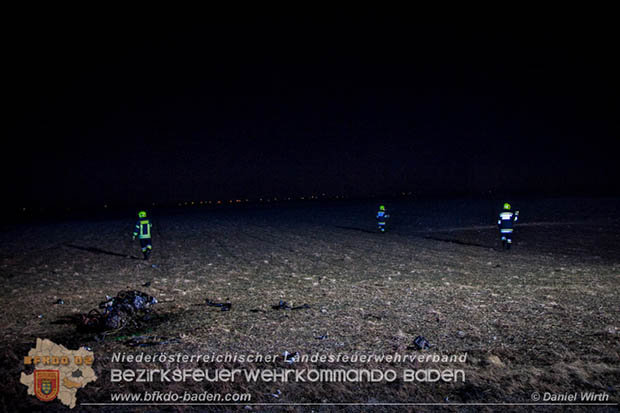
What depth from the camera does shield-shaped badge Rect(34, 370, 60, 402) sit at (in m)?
4.24

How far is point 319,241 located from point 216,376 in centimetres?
1355

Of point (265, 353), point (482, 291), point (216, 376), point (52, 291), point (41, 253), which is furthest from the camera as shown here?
point (41, 253)

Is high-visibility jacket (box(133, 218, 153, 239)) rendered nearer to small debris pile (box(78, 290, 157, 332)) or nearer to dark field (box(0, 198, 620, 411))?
dark field (box(0, 198, 620, 411))

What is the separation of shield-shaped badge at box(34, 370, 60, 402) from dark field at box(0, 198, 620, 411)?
0.14m

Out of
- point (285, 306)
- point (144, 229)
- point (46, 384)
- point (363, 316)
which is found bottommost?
point (46, 384)

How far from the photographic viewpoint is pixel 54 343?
18.4 ft

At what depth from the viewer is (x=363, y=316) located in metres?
6.51

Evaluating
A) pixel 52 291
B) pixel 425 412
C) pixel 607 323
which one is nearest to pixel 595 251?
pixel 607 323

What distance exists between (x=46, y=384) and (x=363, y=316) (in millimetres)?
4456

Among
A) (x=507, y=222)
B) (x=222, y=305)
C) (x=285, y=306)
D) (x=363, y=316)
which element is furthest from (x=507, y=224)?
(x=222, y=305)

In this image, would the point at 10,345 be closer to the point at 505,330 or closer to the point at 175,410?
the point at 175,410

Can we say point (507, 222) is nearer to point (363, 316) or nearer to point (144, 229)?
point (363, 316)

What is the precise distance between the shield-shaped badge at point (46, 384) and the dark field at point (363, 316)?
0.47 feet

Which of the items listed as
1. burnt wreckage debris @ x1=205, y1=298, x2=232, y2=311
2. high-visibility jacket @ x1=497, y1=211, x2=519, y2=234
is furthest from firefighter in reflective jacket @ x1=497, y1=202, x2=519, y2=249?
burnt wreckage debris @ x1=205, y1=298, x2=232, y2=311
